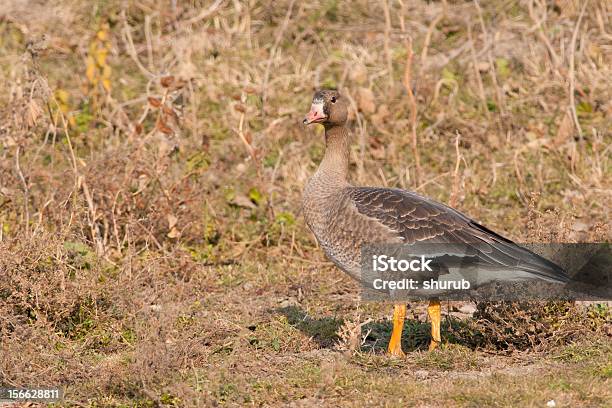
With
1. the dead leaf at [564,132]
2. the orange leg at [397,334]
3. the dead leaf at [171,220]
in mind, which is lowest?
the orange leg at [397,334]

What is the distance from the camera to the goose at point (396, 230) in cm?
642

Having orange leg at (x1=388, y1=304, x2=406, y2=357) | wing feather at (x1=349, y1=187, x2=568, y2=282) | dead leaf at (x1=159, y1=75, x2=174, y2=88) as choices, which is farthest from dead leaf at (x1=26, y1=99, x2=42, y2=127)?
orange leg at (x1=388, y1=304, x2=406, y2=357)

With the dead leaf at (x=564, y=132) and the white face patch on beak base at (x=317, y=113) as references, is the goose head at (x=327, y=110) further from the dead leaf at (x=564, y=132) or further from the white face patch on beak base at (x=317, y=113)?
the dead leaf at (x=564, y=132)

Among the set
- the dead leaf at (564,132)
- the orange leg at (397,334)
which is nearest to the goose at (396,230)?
the orange leg at (397,334)

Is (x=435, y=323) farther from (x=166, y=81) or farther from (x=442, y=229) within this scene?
(x=166, y=81)

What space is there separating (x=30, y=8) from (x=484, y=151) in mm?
7283

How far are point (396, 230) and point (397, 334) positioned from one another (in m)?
0.71

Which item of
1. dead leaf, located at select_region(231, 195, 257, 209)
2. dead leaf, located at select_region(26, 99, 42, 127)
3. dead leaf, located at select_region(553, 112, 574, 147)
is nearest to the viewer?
dead leaf, located at select_region(26, 99, 42, 127)

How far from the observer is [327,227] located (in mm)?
6906

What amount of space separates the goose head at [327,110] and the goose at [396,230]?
0.54 metres

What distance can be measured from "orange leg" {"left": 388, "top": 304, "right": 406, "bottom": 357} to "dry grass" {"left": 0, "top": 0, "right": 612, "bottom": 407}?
0.15m

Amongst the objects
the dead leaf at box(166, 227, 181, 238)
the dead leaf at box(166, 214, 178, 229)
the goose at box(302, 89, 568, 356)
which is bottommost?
the dead leaf at box(166, 227, 181, 238)

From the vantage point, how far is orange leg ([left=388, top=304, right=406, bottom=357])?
6592 millimetres

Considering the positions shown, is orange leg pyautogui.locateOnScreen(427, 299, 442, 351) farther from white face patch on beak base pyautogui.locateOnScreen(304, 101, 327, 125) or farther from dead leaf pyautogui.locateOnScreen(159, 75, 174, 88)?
dead leaf pyautogui.locateOnScreen(159, 75, 174, 88)
